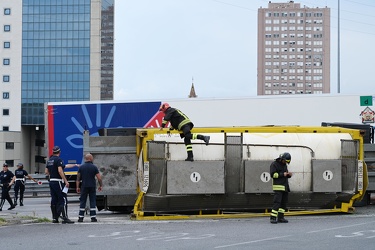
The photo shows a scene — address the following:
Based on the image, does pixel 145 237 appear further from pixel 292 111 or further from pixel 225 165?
pixel 292 111

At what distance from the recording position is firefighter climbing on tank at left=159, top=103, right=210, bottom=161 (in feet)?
53.7

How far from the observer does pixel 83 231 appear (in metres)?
14.0

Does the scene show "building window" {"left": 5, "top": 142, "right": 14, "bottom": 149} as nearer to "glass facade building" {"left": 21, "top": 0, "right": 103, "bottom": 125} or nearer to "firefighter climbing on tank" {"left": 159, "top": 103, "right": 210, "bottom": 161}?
"glass facade building" {"left": 21, "top": 0, "right": 103, "bottom": 125}

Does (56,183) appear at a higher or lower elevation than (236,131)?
lower

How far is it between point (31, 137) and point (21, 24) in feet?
52.8

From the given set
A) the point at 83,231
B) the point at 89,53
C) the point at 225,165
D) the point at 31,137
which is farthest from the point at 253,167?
the point at 31,137

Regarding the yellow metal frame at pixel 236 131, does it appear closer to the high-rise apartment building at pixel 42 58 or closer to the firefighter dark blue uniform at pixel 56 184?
the firefighter dark blue uniform at pixel 56 184

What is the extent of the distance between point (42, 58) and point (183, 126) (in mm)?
85379

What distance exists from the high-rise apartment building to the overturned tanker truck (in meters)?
82.0

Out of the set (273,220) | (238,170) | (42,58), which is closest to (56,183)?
(238,170)

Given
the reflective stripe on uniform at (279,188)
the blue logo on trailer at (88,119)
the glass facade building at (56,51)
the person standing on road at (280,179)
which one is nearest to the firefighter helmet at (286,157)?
the person standing on road at (280,179)

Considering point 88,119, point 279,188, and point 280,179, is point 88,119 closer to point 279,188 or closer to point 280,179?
point 280,179

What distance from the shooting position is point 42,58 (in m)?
99.1

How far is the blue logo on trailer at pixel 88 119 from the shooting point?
28406 millimetres
